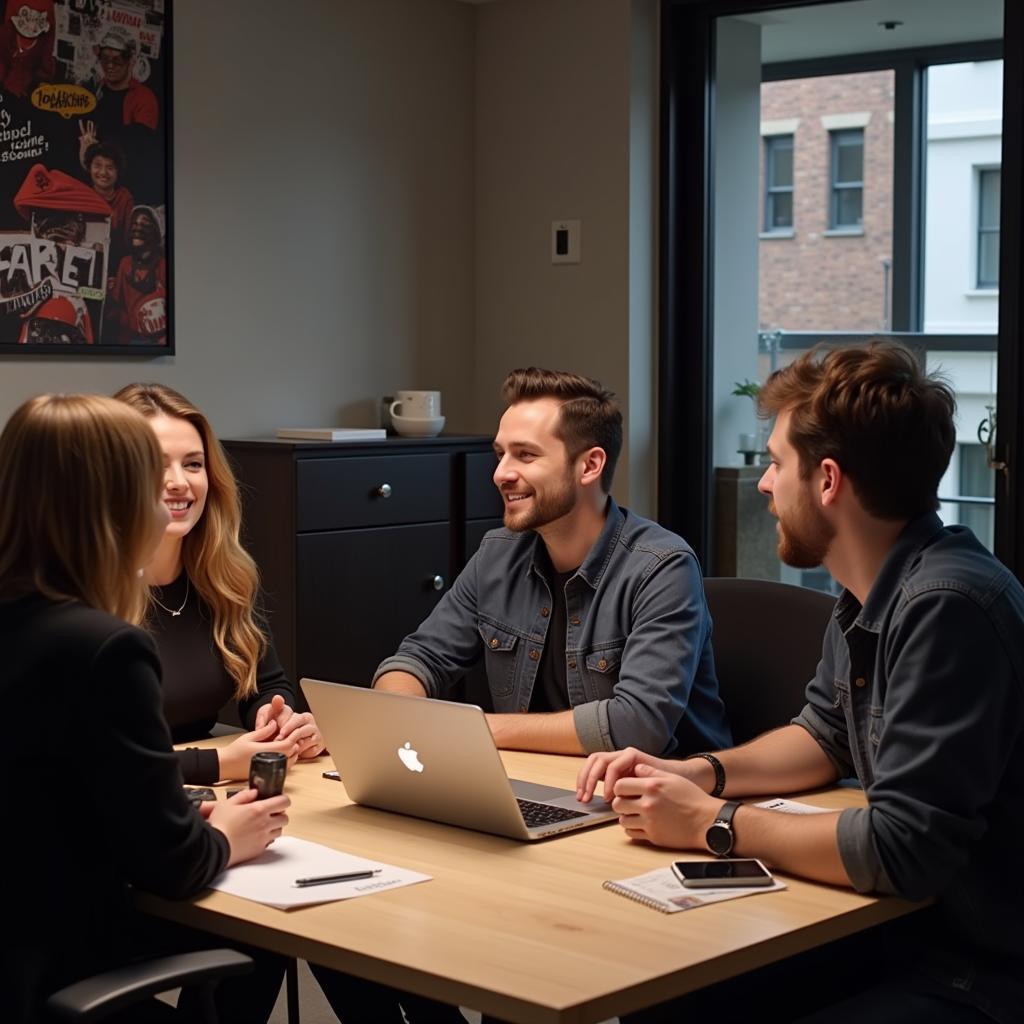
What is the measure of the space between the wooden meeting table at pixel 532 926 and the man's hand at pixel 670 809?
0.09ft

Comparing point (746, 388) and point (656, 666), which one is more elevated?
point (746, 388)

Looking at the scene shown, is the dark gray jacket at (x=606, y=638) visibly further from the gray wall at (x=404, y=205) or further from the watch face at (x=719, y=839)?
the gray wall at (x=404, y=205)

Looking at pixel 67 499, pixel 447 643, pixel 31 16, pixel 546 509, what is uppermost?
pixel 31 16

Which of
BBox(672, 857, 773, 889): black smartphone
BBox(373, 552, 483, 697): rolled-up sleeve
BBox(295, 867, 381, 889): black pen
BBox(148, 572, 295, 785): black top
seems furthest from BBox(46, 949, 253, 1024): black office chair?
BBox(373, 552, 483, 697): rolled-up sleeve

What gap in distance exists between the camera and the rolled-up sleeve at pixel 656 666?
7.86 feet

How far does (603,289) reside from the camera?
4723mm

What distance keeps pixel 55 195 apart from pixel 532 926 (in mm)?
2796

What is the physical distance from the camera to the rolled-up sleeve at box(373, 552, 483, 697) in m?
2.76

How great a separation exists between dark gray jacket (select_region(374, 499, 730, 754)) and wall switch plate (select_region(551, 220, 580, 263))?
2.12m

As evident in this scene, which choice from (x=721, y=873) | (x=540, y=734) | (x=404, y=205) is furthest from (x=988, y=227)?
(x=721, y=873)

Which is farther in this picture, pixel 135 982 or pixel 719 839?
pixel 719 839

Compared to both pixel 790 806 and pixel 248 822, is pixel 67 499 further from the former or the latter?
pixel 790 806

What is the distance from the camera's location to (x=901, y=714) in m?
1.75

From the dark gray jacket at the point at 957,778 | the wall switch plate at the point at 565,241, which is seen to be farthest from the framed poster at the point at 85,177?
the dark gray jacket at the point at 957,778
